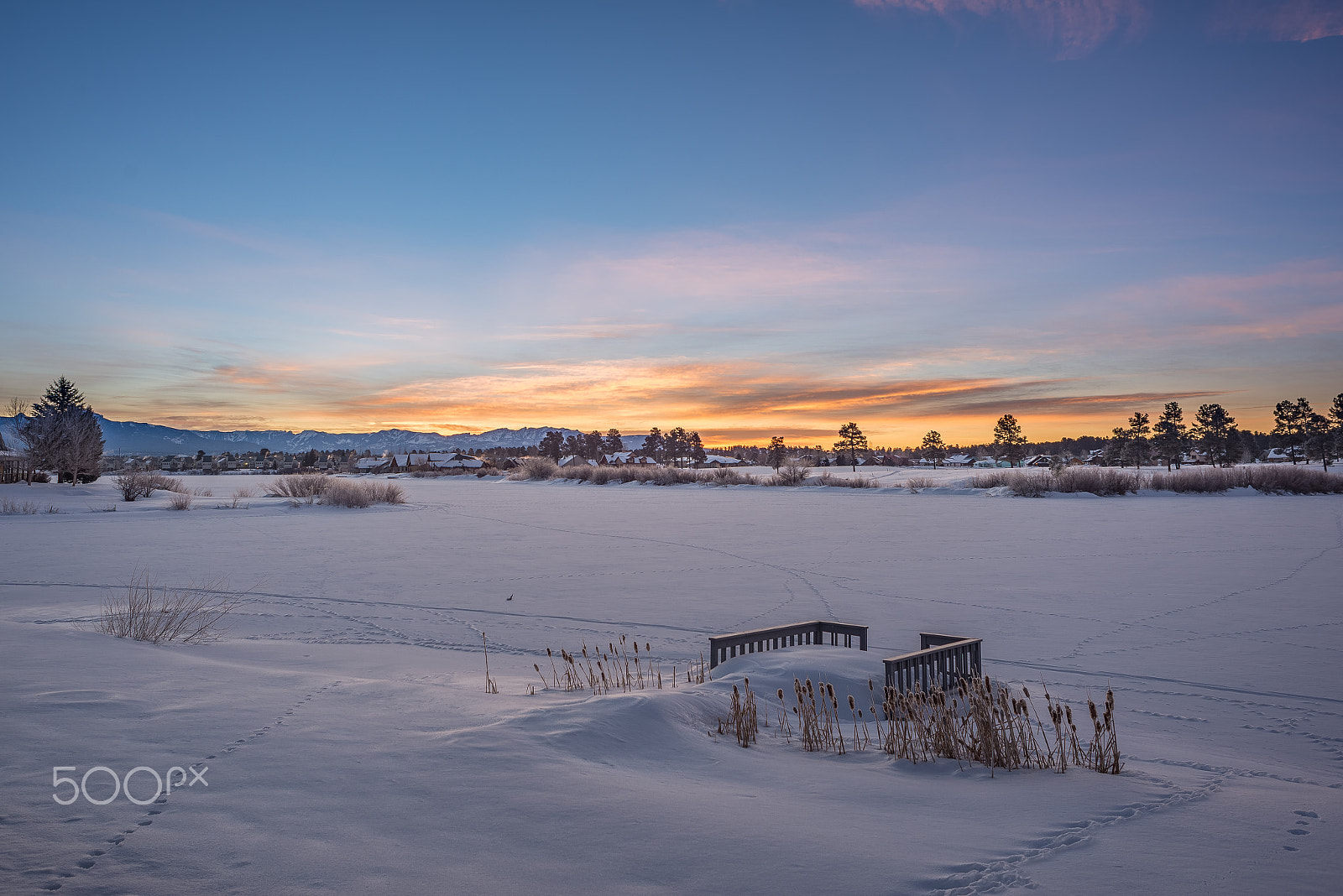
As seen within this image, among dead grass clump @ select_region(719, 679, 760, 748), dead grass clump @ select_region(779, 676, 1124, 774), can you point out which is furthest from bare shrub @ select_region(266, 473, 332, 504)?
dead grass clump @ select_region(779, 676, 1124, 774)

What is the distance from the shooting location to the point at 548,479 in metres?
58.4

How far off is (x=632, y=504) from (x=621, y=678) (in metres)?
24.1

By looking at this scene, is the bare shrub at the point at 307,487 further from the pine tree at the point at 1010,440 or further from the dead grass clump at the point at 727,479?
the pine tree at the point at 1010,440

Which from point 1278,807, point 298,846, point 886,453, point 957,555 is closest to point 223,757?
point 298,846

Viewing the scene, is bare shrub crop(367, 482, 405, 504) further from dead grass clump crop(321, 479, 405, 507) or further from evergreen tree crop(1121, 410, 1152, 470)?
evergreen tree crop(1121, 410, 1152, 470)

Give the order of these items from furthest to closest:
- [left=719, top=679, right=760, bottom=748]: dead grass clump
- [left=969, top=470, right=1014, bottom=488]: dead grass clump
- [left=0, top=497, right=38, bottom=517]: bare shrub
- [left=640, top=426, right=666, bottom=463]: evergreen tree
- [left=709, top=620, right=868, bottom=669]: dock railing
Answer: [left=640, top=426, right=666, bottom=463]: evergreen tree
[left=969, top=470, right=1014, bottom=488]: dead grass clump
[left=0, top=497, right=38, bottom=517]: bare shrub
[left=709, top=620, right=868, bottom=669]: dock railing
[left=719, top=679, right=760, bottom=748]: dead grass clump

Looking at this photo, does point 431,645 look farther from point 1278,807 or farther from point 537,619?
point 1278,807

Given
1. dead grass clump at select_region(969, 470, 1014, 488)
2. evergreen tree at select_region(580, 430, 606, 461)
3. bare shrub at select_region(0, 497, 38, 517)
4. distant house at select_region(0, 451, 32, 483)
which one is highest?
evergreen tree at select_region(580, 430, 606, 461)

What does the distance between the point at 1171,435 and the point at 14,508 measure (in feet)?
272

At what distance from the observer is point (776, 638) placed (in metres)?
7.25

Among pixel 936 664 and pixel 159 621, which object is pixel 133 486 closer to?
pixel 159 621

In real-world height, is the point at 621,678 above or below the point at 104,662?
below

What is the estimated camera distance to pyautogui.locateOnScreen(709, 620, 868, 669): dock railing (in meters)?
6.65

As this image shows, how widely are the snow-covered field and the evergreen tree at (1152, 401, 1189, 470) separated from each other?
68921mm
